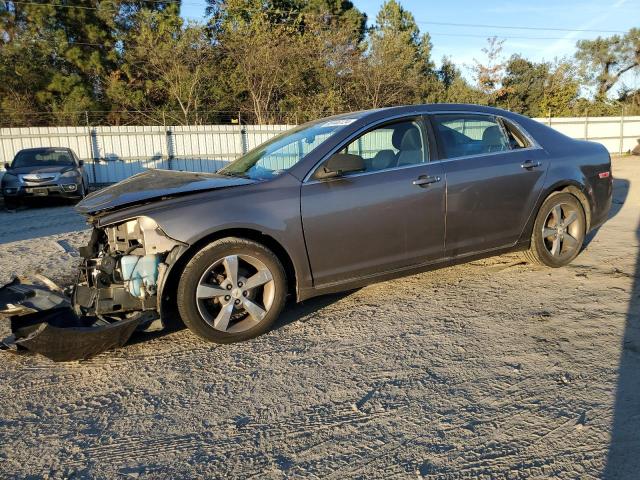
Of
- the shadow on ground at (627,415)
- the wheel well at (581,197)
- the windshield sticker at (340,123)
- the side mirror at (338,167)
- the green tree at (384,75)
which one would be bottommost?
the shadow on ground at (627,415)

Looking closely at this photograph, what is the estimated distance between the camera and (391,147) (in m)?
4.44

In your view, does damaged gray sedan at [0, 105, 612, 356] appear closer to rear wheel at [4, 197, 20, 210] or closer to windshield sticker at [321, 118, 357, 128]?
windshield sticker at [321, 118, 357, 128]

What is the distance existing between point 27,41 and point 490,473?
2897cm

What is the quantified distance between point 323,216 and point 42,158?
12062 millimetres

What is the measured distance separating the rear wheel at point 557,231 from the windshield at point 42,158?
39.5 feet

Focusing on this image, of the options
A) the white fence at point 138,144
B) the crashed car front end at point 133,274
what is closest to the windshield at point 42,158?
the white fence at point 138,144

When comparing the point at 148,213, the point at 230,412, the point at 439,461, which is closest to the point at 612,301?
the point at 439,461

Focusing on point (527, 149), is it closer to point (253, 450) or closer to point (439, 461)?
point (439, 461)

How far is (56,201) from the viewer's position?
13.5 metres

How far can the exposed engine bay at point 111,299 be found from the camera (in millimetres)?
3330

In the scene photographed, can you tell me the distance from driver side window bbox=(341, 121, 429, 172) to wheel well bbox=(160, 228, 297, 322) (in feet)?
3.28

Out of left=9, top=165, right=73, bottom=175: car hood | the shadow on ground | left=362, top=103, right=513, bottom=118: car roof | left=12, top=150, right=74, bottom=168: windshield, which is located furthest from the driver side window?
left=12, top=150, right=74, bottom=168: windshield

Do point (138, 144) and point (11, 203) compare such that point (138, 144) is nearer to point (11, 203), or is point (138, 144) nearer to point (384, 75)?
point (11, 203)

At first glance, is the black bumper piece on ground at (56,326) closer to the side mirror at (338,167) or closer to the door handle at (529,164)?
the side mirror at (338,167)
